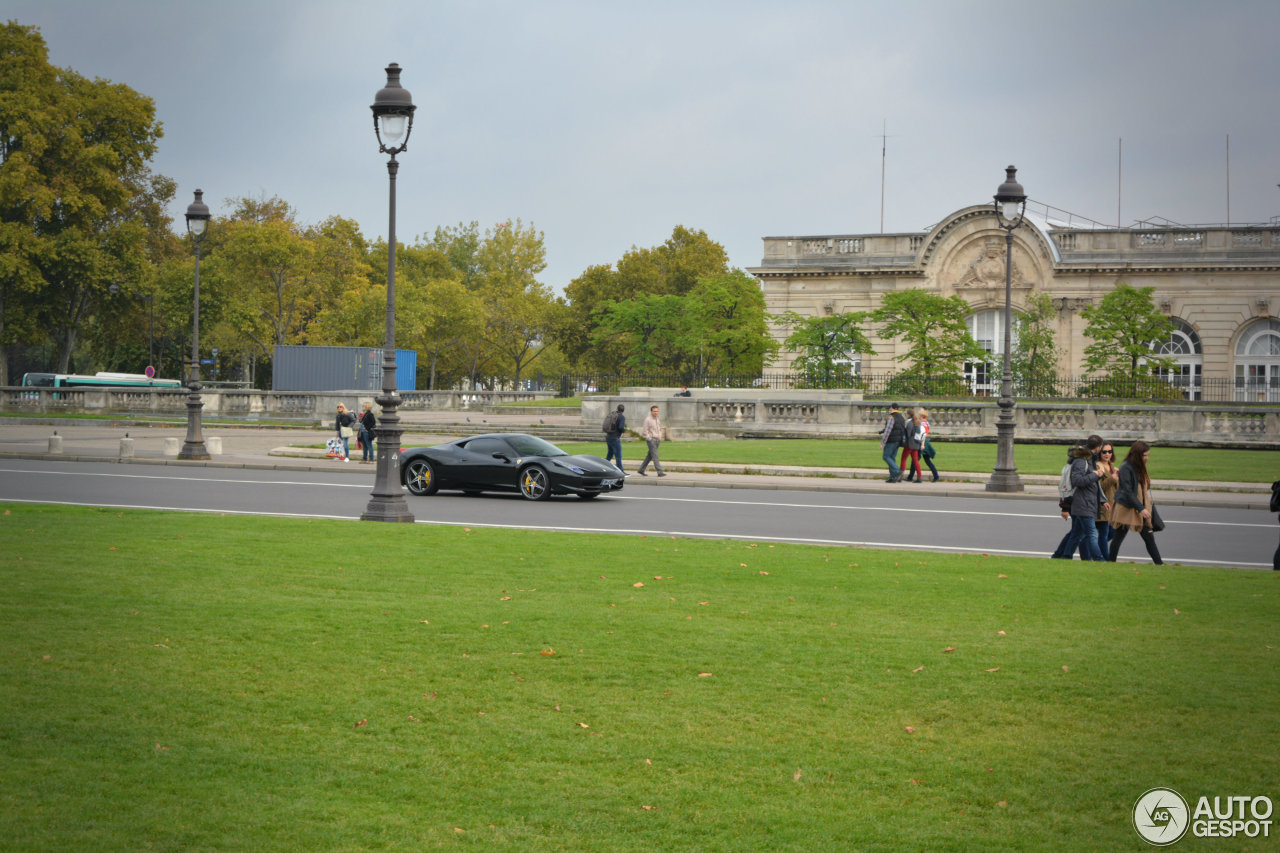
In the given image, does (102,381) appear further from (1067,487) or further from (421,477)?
(1067,487)

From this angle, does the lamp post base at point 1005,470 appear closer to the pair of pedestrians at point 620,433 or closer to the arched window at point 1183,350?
the pair of pedestrians at point 620,433

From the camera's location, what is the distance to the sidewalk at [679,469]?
77.8 ft

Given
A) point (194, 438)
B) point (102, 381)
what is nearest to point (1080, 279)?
point (194, 438)

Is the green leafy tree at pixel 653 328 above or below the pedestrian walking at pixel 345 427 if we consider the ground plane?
above

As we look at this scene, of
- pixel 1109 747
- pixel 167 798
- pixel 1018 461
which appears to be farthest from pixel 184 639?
pixel 1018 461

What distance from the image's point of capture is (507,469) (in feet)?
69.8

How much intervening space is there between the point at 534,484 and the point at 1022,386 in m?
35.3

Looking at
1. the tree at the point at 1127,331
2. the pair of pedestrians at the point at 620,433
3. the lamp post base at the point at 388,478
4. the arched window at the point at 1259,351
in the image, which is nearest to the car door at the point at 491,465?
the lamp post base at the point at 388,478

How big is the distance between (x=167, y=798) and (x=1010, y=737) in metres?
4.04

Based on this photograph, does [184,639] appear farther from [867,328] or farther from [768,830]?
[867,328]

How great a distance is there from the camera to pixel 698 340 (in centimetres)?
5709

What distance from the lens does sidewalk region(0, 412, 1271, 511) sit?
2370 cm

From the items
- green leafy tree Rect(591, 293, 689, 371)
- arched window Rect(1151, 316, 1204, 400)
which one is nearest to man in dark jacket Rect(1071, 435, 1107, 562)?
green leafy tree Rect(591, 293, 689, 371)

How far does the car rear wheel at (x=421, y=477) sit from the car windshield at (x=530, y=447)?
5.09ft
